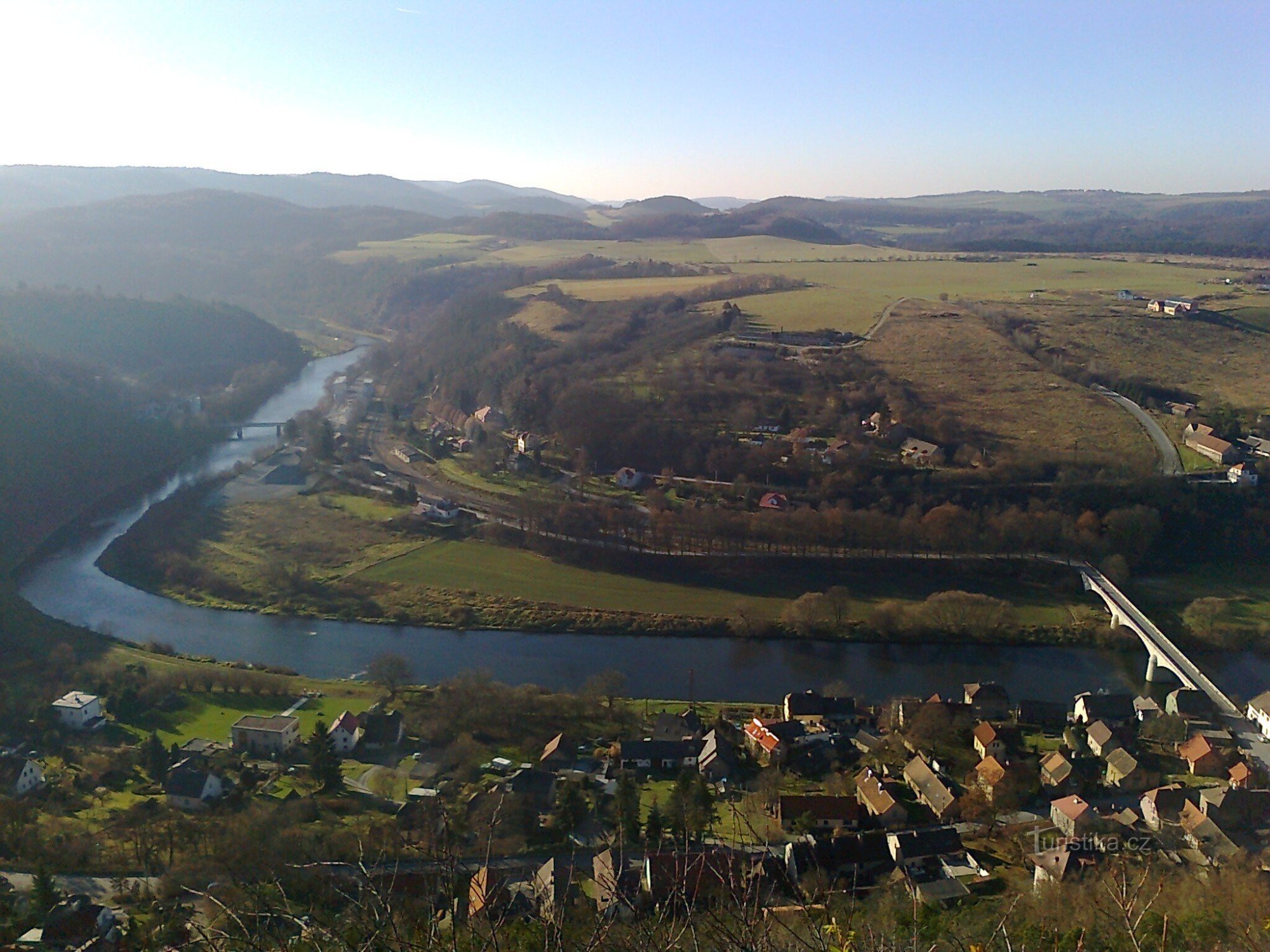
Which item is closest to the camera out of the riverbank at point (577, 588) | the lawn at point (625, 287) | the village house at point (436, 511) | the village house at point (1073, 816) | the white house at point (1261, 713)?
the village house at point (1073, 816)

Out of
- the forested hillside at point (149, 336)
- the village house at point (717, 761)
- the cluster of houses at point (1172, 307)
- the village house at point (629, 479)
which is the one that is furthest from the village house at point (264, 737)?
the cluster of houses at point (1172, 307)

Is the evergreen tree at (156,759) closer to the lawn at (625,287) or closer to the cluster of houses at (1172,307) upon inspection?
the lawn at (625,287)

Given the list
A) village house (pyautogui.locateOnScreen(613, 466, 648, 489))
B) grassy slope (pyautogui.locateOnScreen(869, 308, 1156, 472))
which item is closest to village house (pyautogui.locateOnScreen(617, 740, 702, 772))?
village house (pyautogui.locateOnScreen(613, 466, 648, 489))

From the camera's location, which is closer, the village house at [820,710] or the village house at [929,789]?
the village house at [929,789]

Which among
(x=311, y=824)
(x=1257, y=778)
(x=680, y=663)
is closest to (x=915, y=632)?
(x=680, y=663)

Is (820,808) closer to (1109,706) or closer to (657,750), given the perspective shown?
(657,750)

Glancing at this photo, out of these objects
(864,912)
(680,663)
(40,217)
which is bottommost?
(680,663)

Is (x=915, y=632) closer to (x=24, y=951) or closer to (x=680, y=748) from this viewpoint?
(x=680, y=748)
